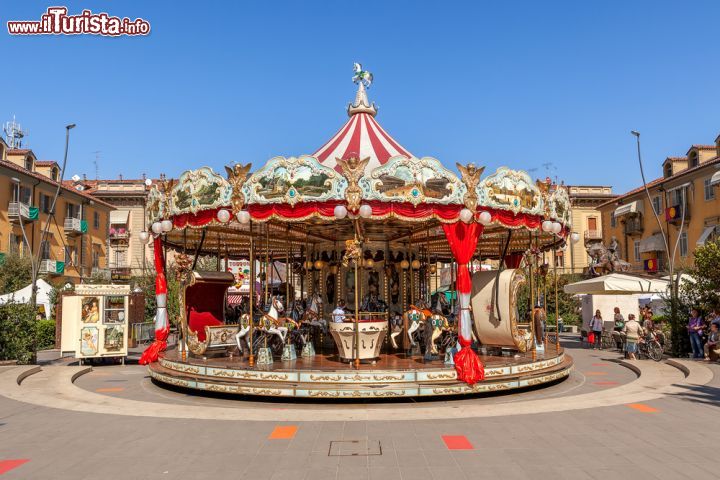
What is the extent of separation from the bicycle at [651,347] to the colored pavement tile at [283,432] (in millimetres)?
13573

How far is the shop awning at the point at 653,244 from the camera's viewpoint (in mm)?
41406

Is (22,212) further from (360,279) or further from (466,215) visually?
(466,215)

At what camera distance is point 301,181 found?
11562 millimetres

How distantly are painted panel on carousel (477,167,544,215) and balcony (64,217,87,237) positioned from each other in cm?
3759

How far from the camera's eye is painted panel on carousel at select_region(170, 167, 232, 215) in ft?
39.9

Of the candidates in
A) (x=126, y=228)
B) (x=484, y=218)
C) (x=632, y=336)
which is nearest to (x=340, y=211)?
(x=484, y=218)

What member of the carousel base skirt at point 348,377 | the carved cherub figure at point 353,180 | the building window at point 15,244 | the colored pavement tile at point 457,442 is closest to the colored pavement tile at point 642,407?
the carousel base skirt at point 348,377

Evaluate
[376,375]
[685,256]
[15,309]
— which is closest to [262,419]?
[376,375]

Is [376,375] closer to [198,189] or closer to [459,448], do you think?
[459,448]

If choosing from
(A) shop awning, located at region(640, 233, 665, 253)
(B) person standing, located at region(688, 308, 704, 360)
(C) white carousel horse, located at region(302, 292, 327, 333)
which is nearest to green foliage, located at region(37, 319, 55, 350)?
(C) white carousel horse, located at region(302, 292, 327, 333)

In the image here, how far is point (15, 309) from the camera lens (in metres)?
16.8

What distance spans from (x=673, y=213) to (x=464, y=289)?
32699mm

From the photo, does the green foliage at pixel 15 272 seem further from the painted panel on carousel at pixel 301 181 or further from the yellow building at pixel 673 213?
the yellow building at pixel 673 213

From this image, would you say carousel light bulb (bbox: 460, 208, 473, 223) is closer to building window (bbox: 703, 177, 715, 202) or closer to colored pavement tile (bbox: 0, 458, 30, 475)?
colored pavement tile (bbox: 0, 458, 30, 475)
